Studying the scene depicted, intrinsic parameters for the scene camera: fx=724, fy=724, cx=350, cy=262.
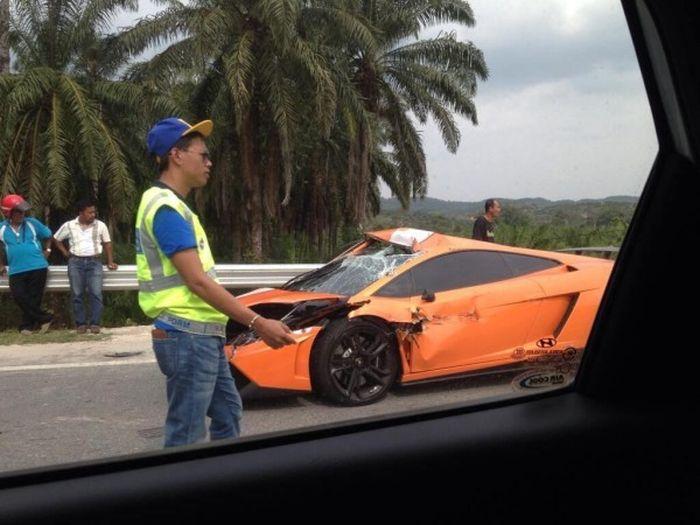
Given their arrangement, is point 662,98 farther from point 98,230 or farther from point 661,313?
point 98,230

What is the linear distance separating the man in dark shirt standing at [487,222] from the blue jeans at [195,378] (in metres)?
1.04

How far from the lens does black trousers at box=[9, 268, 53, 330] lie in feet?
14.4

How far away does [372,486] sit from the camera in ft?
6.18

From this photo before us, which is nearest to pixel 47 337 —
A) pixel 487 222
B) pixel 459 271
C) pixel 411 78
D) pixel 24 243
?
pixel 24 243

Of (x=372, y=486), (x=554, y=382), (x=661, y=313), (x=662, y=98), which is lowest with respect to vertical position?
(x=372, y=486)

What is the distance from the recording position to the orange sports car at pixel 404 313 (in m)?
3.40

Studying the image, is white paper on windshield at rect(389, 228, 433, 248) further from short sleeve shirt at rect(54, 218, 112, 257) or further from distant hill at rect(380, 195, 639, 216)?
short sleeve shirt at rect(54, 218, 112, 257)

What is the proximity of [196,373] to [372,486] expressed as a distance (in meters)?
0.93

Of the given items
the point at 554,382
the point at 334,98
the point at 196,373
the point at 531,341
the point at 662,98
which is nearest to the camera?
the point at 662,98

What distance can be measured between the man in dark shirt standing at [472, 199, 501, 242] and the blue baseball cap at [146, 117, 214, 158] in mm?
1081

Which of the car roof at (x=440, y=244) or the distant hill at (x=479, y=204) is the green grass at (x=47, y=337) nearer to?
the car roof at (x=440, y=244)

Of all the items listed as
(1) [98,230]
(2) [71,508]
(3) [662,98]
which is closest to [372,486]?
(2) [71,508]

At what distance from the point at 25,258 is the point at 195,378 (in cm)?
203

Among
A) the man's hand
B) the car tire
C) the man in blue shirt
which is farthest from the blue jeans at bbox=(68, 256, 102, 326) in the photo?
the man's hand
